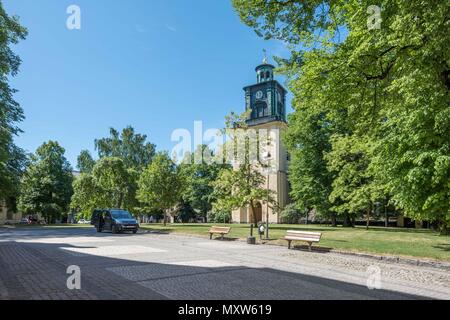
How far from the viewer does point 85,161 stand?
7075 cm

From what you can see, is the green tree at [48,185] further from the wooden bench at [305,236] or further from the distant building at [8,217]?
the wooden bench at [305,236]

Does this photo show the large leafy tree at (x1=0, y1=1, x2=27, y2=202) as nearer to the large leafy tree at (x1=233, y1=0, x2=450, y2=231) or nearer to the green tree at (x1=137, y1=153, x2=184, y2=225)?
the green tree at (x1=137, y1=153, x2=184, y2=225)

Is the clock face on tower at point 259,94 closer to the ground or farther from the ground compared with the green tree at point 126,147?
farther from the ground

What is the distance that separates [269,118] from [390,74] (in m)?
44.1

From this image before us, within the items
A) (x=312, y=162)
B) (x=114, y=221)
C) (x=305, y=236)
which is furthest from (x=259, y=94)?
(x=305, y=236)

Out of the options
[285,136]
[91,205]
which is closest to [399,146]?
[285,136]

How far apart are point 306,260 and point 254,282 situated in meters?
4.77

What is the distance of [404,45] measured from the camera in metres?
10.1

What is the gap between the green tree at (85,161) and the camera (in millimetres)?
70438

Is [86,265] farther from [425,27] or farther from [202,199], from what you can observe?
[202,199]

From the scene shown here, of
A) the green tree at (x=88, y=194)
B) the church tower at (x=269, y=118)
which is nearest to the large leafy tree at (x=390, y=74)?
the green tree at (x=88, y=194)

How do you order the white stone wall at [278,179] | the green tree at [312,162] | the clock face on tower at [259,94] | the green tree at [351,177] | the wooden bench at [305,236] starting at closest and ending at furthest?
the wooden bench at [305,236] → the green tree at [351,177] → the green tree at [312,162] → the white stone wall at [278,179] → the clock face on tower at [259,94]

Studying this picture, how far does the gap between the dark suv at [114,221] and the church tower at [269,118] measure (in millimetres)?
27424

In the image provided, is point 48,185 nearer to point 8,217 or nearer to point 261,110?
point 8,217
